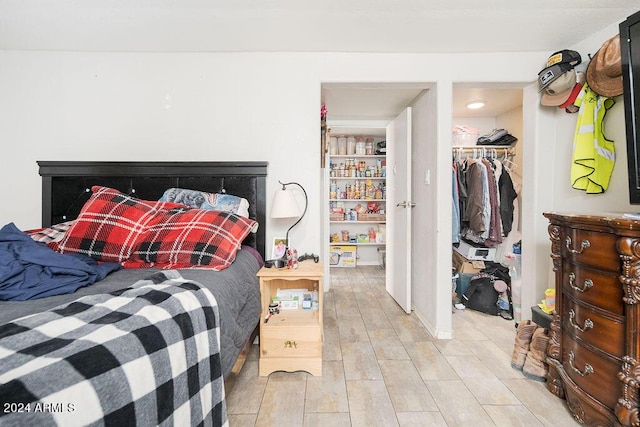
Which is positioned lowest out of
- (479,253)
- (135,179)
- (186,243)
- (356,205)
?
(479,253)

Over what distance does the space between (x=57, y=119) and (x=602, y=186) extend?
379 cm

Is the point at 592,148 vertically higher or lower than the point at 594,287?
higher

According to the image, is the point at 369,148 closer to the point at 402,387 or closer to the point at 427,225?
the point at 427,225

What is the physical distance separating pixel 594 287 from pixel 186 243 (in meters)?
1.93

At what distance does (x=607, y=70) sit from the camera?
5.54 ft

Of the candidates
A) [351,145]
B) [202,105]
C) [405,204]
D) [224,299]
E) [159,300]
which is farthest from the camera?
[351,145]

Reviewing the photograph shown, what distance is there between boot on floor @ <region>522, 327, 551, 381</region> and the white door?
3.54 ft

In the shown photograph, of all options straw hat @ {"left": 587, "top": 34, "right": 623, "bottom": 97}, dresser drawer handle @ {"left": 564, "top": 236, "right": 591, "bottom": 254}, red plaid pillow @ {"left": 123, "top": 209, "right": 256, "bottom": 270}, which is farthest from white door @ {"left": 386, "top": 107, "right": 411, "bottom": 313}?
red plaid pillow @ {"left": 123, "top": 209, "right": 256, "bottom": 270}

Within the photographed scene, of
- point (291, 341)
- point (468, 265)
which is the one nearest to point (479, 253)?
point (468, 265)

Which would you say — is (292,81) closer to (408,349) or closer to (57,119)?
(57,119)

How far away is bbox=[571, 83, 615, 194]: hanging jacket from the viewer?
72.2 inches

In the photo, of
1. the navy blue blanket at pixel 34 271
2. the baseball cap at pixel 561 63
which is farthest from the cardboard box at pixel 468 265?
the navy blue blanket at pixel 34 271

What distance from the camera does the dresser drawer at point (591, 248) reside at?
1206mm

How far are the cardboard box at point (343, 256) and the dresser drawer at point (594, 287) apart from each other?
10.9ft
